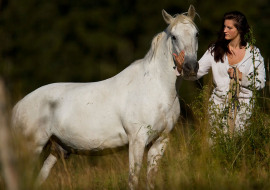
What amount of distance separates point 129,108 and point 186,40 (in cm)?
89

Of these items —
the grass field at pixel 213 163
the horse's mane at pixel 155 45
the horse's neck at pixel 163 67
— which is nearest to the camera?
the grass field at pixel 213 163

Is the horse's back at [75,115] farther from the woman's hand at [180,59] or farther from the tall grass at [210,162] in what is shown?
the woman's hand at [180,59]

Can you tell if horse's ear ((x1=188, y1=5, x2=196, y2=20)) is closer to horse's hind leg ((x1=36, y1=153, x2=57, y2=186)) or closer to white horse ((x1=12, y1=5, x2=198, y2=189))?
white horse ((x1=12, y1=5, x2=198, y2=189))

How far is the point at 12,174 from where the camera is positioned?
2.40 m

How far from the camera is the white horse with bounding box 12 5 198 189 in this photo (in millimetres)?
4594

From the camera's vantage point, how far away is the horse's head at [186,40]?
14.3 ft

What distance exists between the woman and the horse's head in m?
0.09

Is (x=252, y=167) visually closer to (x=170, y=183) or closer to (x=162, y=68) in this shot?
(x=170, y=183)

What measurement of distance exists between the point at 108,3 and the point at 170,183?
58.9 feet

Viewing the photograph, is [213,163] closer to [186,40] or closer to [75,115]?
[186,40]

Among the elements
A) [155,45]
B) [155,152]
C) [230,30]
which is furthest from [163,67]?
[155,152]

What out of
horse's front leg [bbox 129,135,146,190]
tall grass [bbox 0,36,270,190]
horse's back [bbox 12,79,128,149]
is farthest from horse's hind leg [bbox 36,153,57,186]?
horse's front leg [bbox 129,135,146,190]

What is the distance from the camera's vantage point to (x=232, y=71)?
14.7 feet

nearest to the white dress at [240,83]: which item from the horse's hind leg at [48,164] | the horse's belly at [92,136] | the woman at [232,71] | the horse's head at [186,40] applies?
the woman at [232,71]
